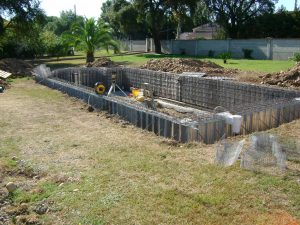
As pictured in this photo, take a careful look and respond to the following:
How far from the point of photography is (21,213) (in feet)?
16.9

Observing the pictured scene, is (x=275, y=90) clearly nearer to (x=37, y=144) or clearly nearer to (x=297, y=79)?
(x=297, y=79)

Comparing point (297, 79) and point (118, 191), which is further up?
point (297, 79)

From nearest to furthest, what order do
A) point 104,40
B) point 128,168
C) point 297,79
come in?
point 128,168, point 297,79, point 104,40

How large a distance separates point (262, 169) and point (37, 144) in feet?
15.5

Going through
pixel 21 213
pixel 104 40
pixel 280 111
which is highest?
pixel 104 40

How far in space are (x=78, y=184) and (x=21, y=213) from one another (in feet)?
3.33

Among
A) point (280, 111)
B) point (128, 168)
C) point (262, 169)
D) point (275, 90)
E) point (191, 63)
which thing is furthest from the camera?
point (191, 63)

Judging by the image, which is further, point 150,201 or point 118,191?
point 118,191

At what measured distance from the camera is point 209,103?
14.6m

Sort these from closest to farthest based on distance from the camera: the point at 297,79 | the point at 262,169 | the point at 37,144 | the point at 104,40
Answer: the point at 262,169 → the point at 37,144 → the point at 297,79 → the point at 104,40

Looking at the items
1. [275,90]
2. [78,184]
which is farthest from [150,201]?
[275,90]

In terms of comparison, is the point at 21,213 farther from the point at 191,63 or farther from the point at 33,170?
the point at 191,63

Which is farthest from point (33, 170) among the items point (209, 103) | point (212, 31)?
point (212, 31)

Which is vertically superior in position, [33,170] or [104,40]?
[104,40]
